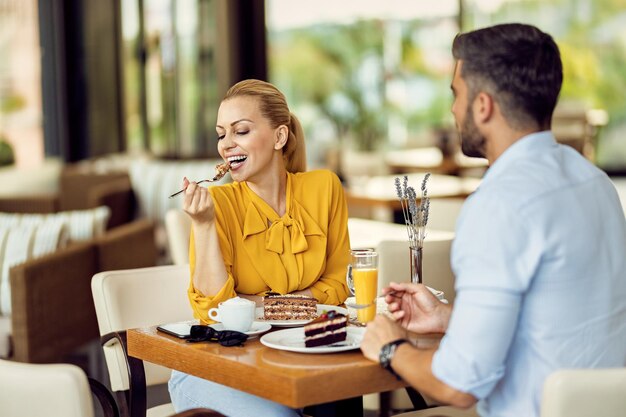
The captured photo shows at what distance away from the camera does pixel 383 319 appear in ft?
6.57

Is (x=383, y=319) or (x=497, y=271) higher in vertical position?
(x=497, y=271)

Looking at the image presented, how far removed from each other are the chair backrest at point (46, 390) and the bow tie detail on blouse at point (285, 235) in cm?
99

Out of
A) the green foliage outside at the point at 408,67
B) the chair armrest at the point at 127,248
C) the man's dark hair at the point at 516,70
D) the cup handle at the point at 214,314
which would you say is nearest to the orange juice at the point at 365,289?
the cup handle at the point at 214,314

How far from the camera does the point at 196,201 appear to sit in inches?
95.0

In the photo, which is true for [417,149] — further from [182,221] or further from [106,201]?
[182,221]

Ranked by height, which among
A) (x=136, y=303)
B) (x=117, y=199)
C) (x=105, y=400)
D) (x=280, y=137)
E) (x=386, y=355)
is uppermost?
(x=280, y=137)

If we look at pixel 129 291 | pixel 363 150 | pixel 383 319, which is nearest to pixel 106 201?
pixel 129 291

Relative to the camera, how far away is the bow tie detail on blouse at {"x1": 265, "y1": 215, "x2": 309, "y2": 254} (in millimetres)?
2639

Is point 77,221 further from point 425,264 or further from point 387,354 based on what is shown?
point 387,354

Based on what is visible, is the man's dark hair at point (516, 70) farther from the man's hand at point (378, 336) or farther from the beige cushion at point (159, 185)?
the beige cushion at point (159, 185)

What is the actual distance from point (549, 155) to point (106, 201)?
509 centimetres

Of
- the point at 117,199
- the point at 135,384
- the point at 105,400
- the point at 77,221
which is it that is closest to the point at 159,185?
the point at 117,199

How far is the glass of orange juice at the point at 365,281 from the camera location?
2291 mm

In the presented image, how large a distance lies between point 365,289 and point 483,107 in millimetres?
620
